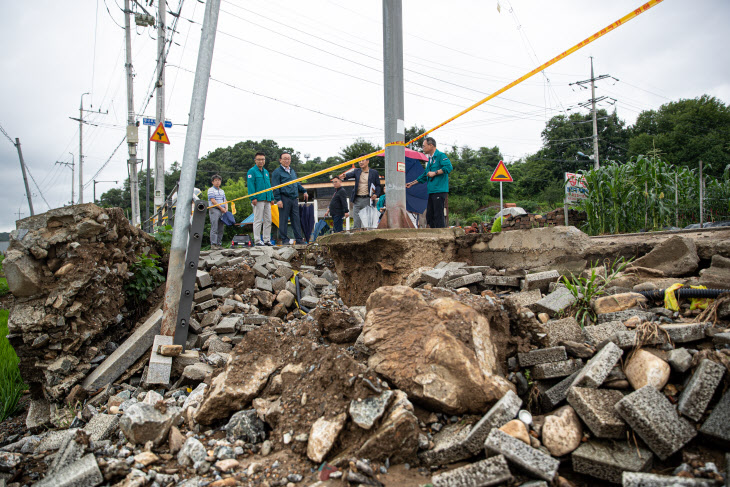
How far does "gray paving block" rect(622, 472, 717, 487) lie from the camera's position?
5.70ft

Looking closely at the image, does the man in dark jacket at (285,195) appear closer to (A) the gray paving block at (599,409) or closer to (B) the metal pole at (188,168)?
(B) the metal pole at (188,168)

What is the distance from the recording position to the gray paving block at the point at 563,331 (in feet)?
9.17

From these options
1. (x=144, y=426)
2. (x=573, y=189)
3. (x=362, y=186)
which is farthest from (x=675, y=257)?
(x=573, y=189)

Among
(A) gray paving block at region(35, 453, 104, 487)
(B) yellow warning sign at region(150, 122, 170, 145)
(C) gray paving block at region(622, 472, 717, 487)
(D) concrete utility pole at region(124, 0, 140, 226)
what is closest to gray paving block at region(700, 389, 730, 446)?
(C) gray paving block at region(622, 472, 717, 487)

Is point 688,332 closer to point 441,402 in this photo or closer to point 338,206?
point 441,402

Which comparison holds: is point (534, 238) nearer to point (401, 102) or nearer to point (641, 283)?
point (641, 283)

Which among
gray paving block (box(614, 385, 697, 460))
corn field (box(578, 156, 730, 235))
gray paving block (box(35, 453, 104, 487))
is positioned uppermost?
corn field (box(578, 156, 730, 235))

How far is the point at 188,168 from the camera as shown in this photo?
4746mm

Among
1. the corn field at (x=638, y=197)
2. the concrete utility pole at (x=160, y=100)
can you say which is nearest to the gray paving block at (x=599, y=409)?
the corn field at (x=638, y=197)

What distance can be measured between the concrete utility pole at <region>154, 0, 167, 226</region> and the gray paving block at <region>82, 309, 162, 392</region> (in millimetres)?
10937

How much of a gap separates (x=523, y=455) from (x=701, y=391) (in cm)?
95

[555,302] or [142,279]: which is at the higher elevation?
[142,279]

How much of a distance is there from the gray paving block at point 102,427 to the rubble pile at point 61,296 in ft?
4.39

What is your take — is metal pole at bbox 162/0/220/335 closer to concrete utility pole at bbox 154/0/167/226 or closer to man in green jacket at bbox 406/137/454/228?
man in green jacket at bbox 406/137/454/228
